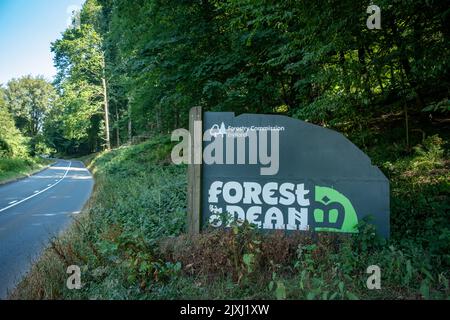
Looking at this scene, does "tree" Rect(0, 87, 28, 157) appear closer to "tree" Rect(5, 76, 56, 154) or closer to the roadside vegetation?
the roadside vegetation

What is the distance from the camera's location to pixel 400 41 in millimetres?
6590

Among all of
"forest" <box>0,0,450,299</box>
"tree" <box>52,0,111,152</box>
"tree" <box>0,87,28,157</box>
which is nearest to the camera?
"forest" <box>0,0,450,299</box>

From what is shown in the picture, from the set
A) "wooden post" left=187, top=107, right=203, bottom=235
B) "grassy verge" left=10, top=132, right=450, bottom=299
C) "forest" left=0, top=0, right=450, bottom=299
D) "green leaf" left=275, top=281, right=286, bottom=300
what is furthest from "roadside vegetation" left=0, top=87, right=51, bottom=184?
"green leaf" left=275, top=281, right=286, bottom=300

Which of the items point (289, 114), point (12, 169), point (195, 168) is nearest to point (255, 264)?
point (195, 168)

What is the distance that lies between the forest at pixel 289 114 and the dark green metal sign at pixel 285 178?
49 cm

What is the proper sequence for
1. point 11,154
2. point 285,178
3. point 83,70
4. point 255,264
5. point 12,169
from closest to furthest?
point 255,264 < point 285,178 < point 12,169 < point 11,154 < point 83,70

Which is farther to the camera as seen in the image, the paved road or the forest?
the paved road

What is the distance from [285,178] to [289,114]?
16.7ft

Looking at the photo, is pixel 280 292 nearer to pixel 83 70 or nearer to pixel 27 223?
pixel 27 223

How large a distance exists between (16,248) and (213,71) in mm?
6940

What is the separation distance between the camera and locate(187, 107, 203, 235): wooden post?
534 cm

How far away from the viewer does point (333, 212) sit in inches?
197

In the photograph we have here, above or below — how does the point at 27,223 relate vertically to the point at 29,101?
below
